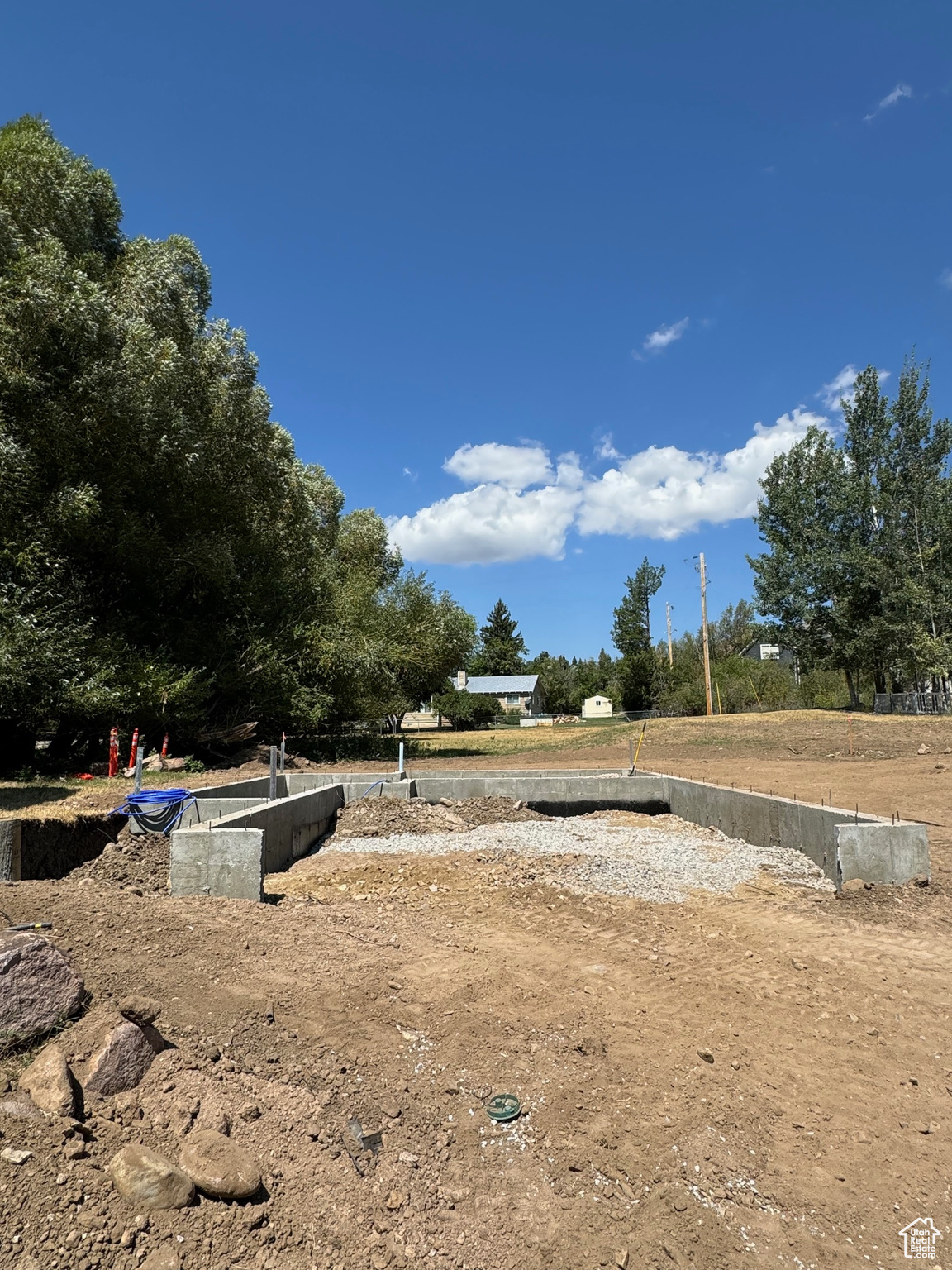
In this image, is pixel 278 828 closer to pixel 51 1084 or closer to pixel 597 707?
pixel 51 1084

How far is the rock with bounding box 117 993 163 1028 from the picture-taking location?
3.12 metres

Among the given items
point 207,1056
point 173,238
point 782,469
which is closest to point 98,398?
point 173,238

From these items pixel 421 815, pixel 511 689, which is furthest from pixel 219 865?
pixel 511 689

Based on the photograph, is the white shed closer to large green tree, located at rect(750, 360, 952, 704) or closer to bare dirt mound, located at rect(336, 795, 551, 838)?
large green tree, located at rect(750, 360, 952, 704)

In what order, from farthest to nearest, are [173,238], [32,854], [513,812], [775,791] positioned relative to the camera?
[173,238] → [775,791] → [513,812] → [32,854]

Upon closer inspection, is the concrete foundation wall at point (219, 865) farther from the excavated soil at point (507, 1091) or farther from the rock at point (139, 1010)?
the rock at point (139, 1010)

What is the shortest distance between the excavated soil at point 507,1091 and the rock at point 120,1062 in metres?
0.08

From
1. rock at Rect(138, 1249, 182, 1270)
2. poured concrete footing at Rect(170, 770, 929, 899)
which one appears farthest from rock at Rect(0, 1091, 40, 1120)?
poured concrete footing at Rect(170, 770, 929, 899)

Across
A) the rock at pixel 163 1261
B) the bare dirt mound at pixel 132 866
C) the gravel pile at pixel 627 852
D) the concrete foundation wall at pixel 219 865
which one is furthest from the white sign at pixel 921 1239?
the bare dirt mound at pixel 132 866

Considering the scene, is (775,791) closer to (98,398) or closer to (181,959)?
(181,959)

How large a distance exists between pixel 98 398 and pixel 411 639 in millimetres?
16023

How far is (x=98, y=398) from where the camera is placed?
14.1 metres

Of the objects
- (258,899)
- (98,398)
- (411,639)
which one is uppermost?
(98,398)

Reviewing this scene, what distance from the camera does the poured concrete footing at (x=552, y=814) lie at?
6.23 metres
